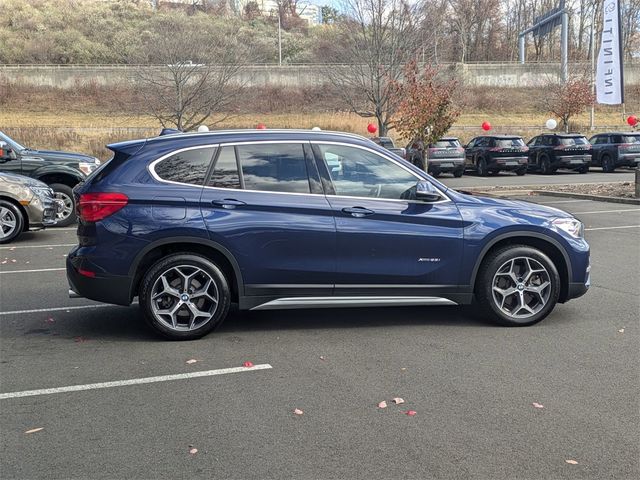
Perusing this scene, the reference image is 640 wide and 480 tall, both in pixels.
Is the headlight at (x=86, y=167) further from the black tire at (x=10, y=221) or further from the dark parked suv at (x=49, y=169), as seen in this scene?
the black tire at (x=10, y=221)

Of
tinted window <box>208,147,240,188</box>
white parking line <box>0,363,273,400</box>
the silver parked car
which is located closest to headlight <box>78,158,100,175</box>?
the silver parked car

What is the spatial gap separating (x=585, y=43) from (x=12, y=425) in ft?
284

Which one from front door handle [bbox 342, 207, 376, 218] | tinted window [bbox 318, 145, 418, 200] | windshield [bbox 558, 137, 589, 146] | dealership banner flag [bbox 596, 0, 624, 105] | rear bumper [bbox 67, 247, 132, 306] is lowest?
rear bumper [bbox 67, 247, 132, 306]

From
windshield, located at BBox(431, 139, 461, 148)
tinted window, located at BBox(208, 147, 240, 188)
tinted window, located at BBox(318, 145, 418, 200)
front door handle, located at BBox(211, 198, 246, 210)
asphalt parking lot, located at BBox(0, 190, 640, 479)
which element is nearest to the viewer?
asphalt parking lot, located at BBox(0, 190, 640, 479)

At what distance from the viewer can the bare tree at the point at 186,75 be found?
3375 cm

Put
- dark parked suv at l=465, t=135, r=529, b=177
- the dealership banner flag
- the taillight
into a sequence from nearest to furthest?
the taillight → the dealership banner flag → dark parked suv at l=465, t=135, r=529, b=177

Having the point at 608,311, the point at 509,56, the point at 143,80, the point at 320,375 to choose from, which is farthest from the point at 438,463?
the point at 509,56

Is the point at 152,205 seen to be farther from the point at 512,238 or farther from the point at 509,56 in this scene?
the point at 509,56

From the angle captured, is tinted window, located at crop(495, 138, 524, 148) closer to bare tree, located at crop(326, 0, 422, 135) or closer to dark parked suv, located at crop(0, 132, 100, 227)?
bare tree, located at crop(326, 0, 422, 135)

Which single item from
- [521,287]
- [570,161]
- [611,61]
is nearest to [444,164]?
[570,161]

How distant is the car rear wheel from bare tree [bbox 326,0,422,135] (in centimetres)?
957

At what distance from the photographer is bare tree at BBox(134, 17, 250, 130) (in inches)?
1329

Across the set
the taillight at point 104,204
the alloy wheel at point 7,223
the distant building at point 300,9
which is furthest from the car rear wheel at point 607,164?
the distant building at point 300,9

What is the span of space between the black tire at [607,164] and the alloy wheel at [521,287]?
2542 centimetres
